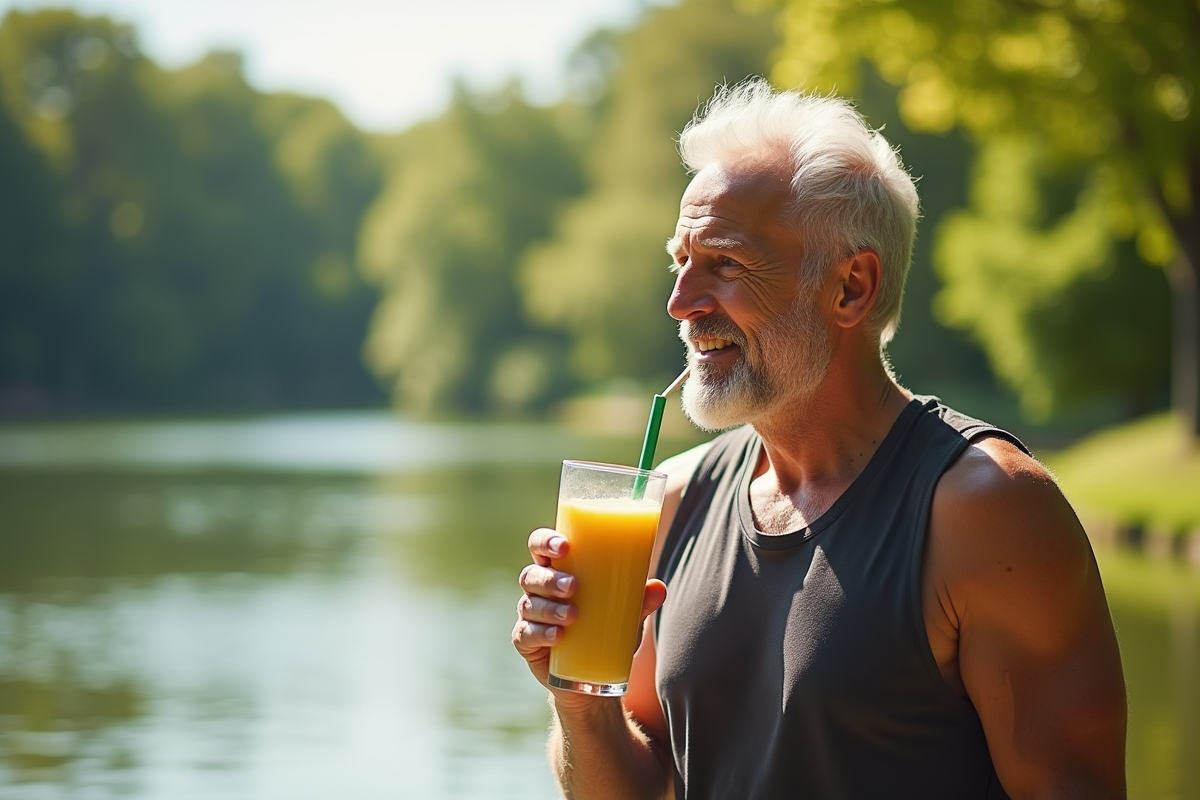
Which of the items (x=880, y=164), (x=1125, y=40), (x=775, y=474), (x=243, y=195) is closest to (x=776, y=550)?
(x=775, y=474)

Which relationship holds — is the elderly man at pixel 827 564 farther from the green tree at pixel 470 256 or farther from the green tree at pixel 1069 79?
the green tree at pixel 470 256

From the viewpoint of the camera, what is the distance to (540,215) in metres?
57.2

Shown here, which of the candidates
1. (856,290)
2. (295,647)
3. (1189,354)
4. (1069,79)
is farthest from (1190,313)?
(856,290)

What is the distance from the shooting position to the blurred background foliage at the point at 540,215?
52.8 feet

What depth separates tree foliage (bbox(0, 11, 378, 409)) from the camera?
5644 cm

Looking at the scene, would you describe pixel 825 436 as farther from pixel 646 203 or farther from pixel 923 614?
pixel 646 203

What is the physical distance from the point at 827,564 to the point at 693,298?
48 centimetres

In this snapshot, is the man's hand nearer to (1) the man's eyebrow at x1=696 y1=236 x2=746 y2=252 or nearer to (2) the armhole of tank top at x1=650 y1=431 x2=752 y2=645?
(2) the armhole of tank top at x1=650 y1=431 x2=752 y2=645

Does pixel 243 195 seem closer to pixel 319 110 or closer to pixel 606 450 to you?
pixel 319 110

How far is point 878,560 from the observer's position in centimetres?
229

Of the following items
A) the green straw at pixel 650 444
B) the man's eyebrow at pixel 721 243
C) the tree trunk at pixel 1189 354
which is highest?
the man's eyebrow at pixel 721 243

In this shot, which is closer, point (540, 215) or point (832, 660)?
point (832, 660)

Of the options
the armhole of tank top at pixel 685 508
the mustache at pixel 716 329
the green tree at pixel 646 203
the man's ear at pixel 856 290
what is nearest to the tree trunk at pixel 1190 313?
the armhole of tank top at pixel 685 508

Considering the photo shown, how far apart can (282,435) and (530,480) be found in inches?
670
